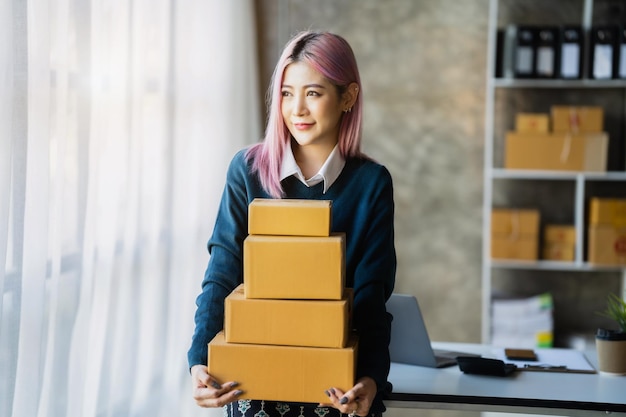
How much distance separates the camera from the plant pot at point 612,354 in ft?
7.88

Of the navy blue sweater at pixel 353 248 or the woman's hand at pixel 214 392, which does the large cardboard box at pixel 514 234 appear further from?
the woman's hand at pixel 214 392

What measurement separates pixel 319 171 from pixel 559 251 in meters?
2.95

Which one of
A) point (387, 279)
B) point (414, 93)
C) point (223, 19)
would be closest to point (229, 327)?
point (387, 279)

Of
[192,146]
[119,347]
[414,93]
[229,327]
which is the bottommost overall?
[119,347]

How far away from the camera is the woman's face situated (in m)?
1.88

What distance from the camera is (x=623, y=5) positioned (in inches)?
183

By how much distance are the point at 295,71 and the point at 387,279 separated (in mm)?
510

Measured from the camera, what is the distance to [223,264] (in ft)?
6.19

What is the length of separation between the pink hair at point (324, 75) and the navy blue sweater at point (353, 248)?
31 millimetres

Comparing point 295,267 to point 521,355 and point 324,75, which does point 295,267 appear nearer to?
point 324,75

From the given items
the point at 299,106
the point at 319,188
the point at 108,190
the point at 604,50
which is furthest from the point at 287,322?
the point at 604,50

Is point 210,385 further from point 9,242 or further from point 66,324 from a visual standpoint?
point 66,324

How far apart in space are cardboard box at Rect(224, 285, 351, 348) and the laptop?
2.26ft

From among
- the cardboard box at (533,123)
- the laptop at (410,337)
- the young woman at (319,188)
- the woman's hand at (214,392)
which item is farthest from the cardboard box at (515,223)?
the woman's hand at (214,392)
